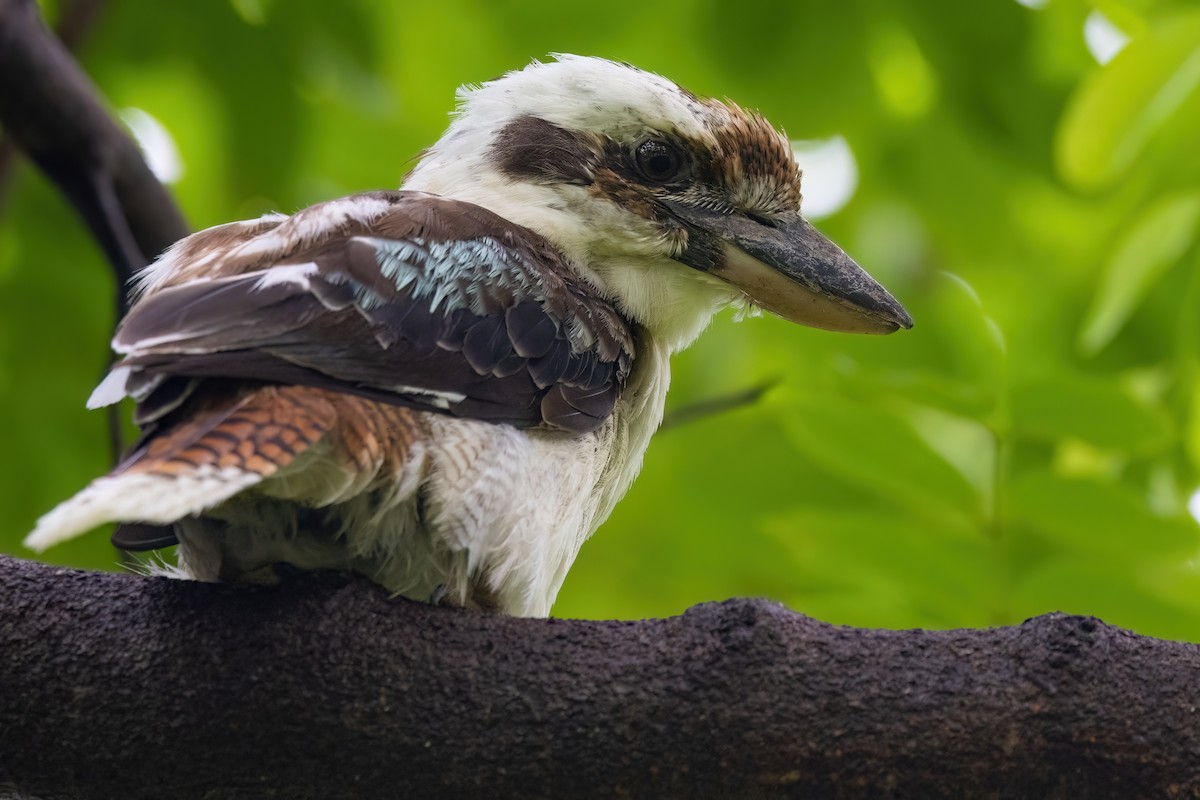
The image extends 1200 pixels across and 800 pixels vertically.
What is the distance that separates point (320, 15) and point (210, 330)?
7.03 ft

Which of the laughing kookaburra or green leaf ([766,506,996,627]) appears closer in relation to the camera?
the laughing kookaburra

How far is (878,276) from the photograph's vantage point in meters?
5.06

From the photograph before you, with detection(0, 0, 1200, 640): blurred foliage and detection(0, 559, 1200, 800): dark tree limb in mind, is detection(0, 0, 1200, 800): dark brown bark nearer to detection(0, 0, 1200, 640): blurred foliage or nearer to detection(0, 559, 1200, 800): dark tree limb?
detection(0, 559, 1200, 800): dark tree limb

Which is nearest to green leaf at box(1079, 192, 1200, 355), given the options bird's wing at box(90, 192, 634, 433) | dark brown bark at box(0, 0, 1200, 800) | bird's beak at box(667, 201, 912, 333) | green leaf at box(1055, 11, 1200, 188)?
green leaf at box(1055, 11, 1200, 188)

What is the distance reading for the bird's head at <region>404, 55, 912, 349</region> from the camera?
3.54 m

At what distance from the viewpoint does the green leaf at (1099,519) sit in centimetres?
344

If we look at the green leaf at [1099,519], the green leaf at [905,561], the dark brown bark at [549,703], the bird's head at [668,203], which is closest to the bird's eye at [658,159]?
the bird's head at [668,203]

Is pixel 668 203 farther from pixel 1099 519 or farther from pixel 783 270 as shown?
pixel 1099 519

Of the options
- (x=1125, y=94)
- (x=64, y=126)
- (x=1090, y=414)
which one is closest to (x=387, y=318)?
(x=1090, y=414)

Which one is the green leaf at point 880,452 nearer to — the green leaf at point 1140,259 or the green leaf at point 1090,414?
the green leaf at point 1090,414

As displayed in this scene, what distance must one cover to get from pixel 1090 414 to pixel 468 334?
61.8 inches

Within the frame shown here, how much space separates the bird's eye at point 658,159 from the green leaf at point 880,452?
65 cm

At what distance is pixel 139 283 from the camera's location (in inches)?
137

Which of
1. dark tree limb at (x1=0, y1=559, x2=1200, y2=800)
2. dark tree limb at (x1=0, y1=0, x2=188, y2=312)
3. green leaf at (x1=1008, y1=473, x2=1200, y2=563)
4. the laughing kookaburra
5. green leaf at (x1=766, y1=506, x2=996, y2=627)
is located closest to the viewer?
dark tree limb at (x1=0, y1=559, x2=1200, y2=800)
